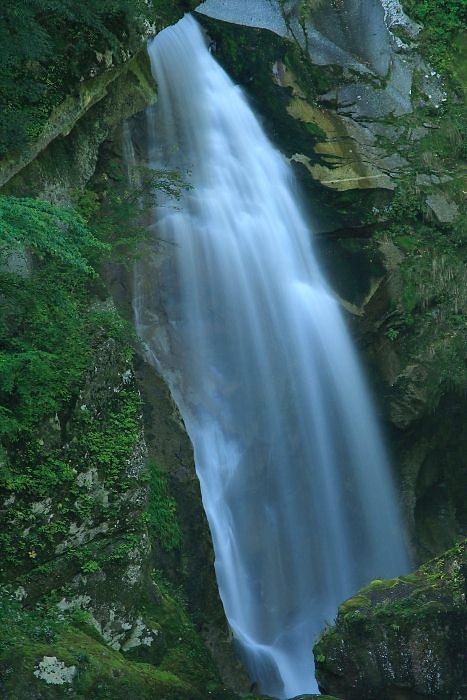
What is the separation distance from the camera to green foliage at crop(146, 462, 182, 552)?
9164 mm

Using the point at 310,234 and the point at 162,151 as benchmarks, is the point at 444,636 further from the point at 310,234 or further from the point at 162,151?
the point at 162,151

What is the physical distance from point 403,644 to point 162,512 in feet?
10.6

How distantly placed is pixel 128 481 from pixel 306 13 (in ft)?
35.0

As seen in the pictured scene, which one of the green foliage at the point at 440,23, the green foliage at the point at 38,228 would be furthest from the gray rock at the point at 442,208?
the green foliage at the point at 38,228

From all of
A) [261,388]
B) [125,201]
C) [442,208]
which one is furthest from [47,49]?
[442,208]

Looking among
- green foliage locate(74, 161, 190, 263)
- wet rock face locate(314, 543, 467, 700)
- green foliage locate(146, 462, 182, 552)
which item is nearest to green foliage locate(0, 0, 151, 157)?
green foliage locate(74, 161, 190, 263)

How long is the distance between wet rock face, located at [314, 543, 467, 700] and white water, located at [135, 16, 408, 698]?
95.7 inches

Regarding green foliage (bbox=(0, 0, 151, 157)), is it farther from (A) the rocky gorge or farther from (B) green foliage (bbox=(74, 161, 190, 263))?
(B) green foliage (bbox=(74, 161, 190, 263))

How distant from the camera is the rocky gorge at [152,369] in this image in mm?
6832

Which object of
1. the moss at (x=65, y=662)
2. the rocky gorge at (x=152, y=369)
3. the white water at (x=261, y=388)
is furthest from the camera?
the white water at (x=261, y=388)

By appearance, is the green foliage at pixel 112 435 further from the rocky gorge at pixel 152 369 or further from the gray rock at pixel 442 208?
the gray rock at pixel 442 208

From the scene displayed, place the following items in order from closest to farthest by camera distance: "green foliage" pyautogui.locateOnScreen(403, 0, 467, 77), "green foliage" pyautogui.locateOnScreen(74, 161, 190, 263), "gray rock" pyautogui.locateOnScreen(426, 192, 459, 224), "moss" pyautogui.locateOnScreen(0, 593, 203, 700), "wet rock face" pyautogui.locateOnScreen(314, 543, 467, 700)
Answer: "moss" pyautogui.locateOnScreen(0, 593, 203, 700) → "wet rock face" pyautogui.locateOnScreen(314, 543, 467, 700) → "green foliage" pyautogui.locateOnScreen(74, 161, 190, 263) → "gray rock" pyautogui.locateOnScreen(426, 192, 459, 224) → "green foliage" pyautogui.locateOnScreen(403, 0, 467, 77)

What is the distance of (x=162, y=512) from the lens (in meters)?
9.31

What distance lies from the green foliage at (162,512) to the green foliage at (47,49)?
4096mm
